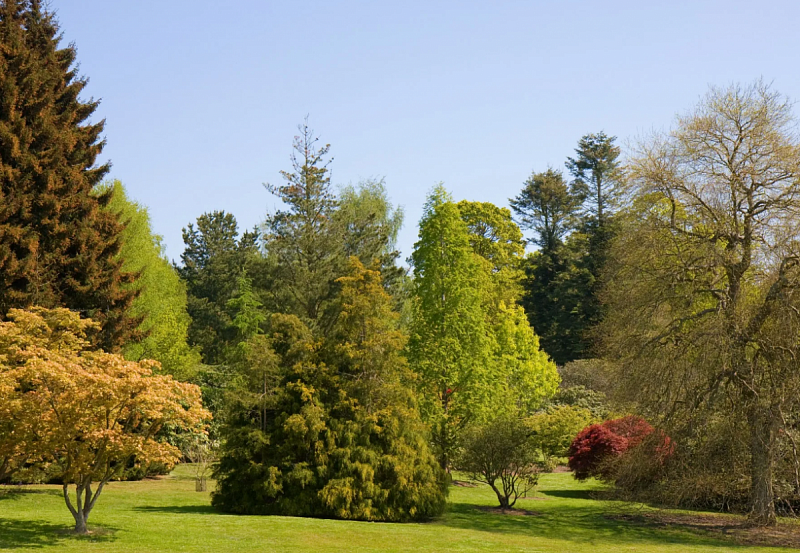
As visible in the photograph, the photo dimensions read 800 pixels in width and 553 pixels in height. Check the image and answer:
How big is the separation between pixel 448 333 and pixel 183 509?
34.2ft

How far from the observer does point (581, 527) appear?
18.9m

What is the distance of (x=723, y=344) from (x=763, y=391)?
161 cm

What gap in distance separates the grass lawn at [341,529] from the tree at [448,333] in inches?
121

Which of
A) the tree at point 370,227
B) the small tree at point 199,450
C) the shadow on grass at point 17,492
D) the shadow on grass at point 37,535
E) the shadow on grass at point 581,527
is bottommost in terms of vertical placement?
the shadow on grass at point 581,527

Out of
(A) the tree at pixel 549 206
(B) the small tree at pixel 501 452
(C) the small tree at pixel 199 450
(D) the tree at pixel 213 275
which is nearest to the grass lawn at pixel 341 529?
(B) the small tree at pixel 501 452

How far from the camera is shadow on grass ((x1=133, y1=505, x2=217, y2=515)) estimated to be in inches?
717

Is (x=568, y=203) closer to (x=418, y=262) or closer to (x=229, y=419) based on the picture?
(x=418, y=262)

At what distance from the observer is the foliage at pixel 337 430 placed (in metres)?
19.0

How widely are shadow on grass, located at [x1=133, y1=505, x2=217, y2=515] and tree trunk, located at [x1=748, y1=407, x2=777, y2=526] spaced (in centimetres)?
1353

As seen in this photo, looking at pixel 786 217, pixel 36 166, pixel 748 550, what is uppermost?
pixel 36 166

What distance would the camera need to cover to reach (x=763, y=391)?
1798 cm

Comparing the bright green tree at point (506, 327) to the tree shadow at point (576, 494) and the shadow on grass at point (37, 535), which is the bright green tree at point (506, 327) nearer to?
the tree shadow at point (576, 494)

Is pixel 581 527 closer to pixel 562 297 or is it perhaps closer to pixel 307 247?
pixel 307 247

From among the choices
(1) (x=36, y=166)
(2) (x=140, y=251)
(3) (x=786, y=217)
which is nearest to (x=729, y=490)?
(3) (x=786, y=217)
